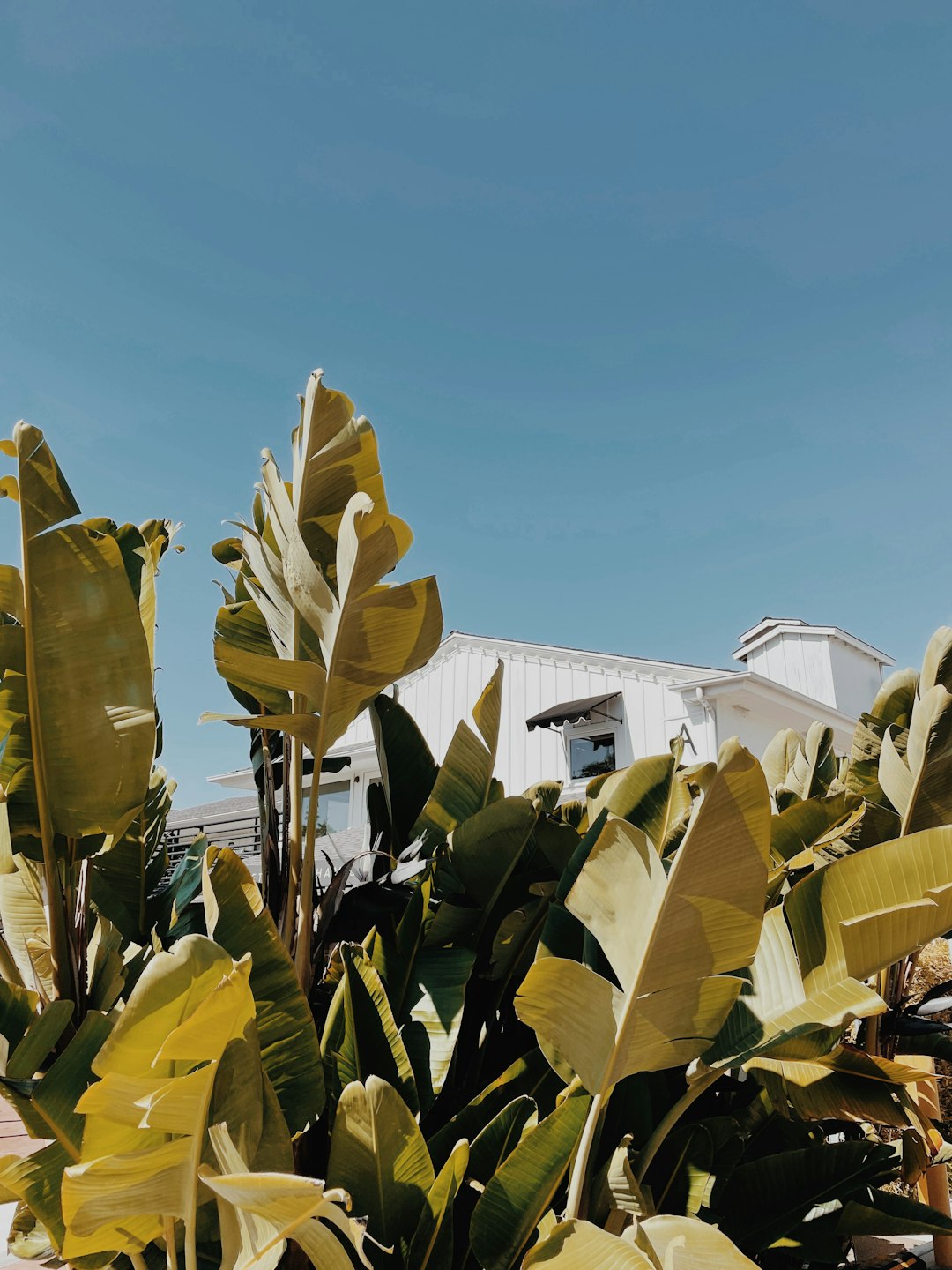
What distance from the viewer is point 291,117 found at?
688 centimetres

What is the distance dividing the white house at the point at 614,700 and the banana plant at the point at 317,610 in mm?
8722

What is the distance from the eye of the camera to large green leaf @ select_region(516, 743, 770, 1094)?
108 cm

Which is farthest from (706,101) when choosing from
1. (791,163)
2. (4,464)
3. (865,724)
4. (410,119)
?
(4,464)

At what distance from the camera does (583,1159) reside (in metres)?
1.22

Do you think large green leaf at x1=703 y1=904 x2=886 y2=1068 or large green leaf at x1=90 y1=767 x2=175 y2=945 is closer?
large green leaf at x1=703 y1=904 x2=886 y2=1068

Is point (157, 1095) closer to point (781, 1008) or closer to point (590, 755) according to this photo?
point (781, 1008)

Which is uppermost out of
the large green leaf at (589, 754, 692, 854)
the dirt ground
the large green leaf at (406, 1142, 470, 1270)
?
the large green leaf at (589, 754, 692, 854)

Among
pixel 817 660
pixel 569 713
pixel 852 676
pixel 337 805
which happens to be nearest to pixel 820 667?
pixel 817 660

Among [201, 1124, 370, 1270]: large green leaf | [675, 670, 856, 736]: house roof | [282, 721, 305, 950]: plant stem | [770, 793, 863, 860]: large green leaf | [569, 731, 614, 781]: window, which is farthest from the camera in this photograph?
[569, 731, 614, 781]: window

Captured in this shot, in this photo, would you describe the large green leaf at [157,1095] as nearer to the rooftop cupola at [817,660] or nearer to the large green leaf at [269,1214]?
the large green leaf at [269,1214]

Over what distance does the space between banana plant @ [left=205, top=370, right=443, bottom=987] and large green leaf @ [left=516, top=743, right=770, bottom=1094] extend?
55cm

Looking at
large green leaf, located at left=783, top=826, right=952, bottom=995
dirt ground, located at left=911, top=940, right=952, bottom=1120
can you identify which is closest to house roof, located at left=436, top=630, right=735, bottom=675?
dirt ground, located at left=911, top=940, right=952, bottom=1120

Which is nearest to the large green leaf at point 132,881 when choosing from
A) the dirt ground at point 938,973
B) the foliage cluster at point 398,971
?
the foliage cluster at point 398,971

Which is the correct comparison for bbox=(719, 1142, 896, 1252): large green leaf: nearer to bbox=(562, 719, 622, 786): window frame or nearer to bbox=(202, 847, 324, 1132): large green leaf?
bbox=(202, 847, 324, 1132): large green leaf
